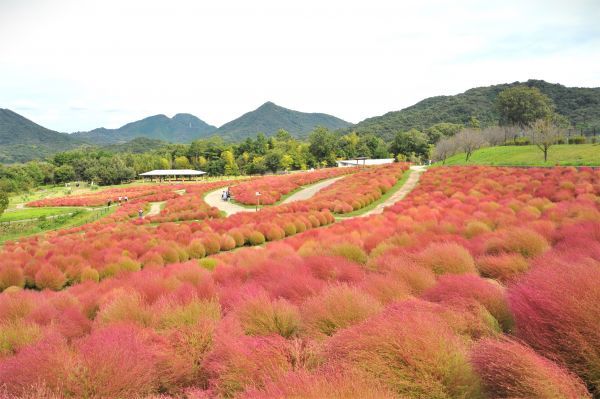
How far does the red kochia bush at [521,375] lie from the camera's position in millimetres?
2463

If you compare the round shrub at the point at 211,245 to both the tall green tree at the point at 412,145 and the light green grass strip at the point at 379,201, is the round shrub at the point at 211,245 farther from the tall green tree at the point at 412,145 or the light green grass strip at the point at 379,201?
the tall green tree at the point at 412,145

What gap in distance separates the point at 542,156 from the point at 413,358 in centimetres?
5217

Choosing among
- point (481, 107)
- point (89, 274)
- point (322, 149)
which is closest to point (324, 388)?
point (89, 274)

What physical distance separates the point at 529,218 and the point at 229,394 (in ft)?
35.7

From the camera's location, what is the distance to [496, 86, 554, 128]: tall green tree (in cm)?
8475

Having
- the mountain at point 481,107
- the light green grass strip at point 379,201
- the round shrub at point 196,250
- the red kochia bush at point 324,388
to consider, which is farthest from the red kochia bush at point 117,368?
the mountain at point 481,107

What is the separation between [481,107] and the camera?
15488cm

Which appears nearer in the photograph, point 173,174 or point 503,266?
point 503,266

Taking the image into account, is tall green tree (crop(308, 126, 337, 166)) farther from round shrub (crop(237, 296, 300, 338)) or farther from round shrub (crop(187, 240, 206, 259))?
round shrub (crop(237, 296, 300, 338))

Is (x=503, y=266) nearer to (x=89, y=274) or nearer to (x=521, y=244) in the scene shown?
(x=521, y=244)

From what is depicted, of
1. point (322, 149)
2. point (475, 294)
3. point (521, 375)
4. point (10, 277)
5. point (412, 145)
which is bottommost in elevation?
point (10, 277)

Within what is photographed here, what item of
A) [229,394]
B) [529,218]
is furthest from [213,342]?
[529,218]

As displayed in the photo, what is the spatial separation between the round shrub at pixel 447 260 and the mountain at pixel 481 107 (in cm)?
12776

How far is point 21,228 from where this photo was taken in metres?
37.3
